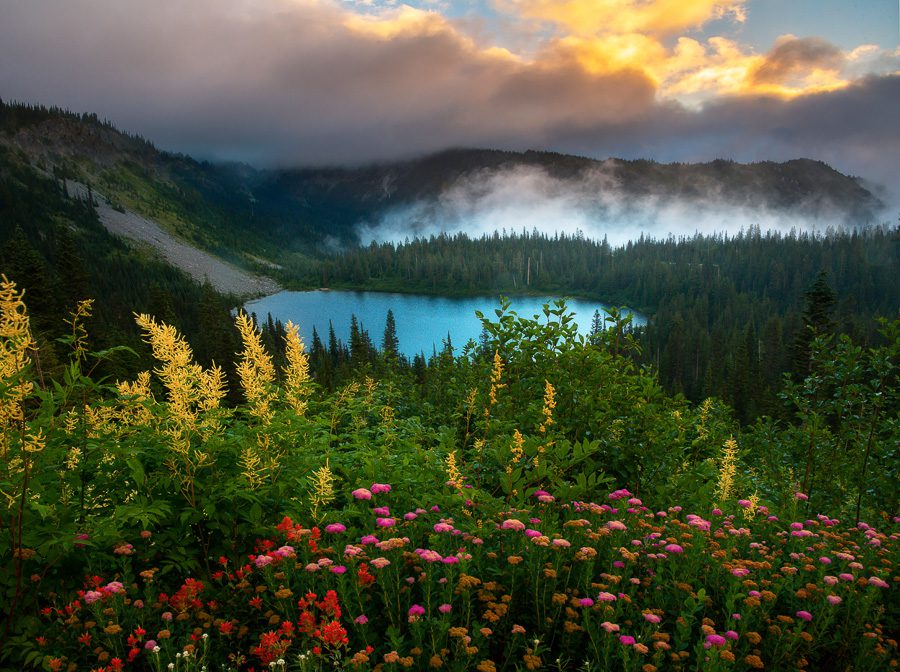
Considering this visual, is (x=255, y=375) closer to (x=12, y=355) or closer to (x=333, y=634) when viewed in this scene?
(x=12, y=355)

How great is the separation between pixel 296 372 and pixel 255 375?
48cm

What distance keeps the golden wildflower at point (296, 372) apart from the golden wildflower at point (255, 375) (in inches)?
8.7

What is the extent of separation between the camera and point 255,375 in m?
A: 5.09

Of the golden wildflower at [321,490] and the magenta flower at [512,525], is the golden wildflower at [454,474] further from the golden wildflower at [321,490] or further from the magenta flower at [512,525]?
the golden wildflower at [321,490]

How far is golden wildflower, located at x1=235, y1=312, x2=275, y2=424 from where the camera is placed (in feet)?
15.8

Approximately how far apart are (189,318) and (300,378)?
542 feet

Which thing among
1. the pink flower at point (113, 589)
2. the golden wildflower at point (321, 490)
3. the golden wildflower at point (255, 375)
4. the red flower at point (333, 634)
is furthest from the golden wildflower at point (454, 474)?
the pink flower at point (113, 589)

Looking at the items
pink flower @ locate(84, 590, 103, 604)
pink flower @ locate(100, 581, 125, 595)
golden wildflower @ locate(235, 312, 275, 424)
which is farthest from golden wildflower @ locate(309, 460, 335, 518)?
pink flower @ locate(84, 590, 103, 604)

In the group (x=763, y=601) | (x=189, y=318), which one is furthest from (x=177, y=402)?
(x=189, y=318)

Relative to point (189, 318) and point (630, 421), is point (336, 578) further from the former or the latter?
point (189, 318)

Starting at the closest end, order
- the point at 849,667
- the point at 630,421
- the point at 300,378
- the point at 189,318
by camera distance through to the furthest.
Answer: the point at 849,667 < the point at 300,378 < the point at 630,421 < the point at 189,318

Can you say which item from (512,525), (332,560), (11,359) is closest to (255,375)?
(11,359)

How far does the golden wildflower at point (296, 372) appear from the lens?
5225 millimetres

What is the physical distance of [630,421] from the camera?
24.0 feet
